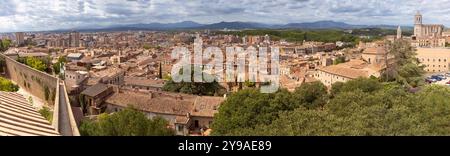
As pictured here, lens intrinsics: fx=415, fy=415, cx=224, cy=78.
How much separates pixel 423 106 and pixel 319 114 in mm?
3261

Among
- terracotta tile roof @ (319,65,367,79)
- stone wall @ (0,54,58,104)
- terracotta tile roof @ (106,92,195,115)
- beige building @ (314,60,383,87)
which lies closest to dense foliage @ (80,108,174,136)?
terracotta tile roof @ (106,92,195,115)

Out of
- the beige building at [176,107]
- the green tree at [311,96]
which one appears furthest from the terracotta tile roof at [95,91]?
the green tree at [311,96]

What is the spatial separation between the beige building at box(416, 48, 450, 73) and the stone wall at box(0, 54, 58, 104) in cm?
2609

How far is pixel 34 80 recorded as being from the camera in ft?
63.5

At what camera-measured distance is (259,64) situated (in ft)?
90.4

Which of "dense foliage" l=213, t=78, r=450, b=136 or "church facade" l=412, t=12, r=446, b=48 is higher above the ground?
"church facade" l=412, t=12, r=446, b=48

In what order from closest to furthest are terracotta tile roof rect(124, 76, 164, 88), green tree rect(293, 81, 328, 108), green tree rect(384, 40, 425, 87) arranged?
green tree rect(293, 81, 328, 108), green tree rect(384, 40, 425, 87), terracotta tile roof rect(124, 76, 164, 88)

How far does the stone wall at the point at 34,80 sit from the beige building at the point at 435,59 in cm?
2609

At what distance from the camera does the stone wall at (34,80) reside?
17.0 m

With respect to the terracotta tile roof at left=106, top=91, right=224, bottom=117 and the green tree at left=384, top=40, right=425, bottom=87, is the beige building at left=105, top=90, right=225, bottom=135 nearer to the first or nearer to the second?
the terracotta tile roof at left=106, top=91, right=224, bottom=117

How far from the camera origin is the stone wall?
17.0m

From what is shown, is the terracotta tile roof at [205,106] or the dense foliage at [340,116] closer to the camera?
the dense foliage at [340,116]

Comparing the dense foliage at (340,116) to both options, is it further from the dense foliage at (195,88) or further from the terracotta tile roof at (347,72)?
the terracotta tile roof at (347,72)

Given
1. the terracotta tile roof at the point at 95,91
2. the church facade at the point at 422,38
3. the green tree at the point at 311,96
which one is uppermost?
the church facade at the point at 422,38
